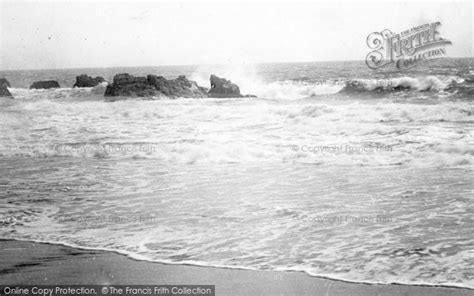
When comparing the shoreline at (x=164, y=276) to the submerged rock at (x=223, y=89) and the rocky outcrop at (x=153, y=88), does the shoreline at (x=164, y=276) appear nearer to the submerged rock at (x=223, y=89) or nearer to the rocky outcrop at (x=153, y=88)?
the rocky outcrop at (x=153, y=88)

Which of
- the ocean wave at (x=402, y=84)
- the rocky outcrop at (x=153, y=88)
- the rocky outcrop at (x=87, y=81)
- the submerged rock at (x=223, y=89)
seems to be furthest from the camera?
the rocky outcrop at (x=87, y=81)

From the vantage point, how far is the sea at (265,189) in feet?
13.0

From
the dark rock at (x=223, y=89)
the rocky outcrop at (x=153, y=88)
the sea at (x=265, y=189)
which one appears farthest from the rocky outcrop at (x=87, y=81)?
the sea at (x=265, y=189)

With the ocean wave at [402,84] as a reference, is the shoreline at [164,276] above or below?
below

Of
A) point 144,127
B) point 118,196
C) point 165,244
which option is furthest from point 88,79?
point 165,244

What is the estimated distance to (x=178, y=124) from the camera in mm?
12000

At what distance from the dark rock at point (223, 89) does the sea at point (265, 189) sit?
28.0 feet

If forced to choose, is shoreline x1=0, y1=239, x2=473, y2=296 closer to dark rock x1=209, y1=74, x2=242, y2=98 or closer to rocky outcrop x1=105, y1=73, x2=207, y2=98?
rocky outcrop x1=105, y1=73, x2=207, y2=98

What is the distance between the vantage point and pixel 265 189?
6.15 m

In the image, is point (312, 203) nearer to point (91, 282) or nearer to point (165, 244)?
point (165, 244)

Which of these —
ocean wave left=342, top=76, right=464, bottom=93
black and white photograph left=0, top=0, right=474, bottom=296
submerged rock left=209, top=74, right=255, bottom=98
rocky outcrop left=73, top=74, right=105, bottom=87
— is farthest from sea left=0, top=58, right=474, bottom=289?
rocky outcrop left=73, top=74, right=105, bottom=87

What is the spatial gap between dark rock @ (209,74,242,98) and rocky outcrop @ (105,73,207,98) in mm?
474

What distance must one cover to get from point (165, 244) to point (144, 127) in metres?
7.73

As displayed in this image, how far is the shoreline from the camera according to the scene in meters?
3.25
